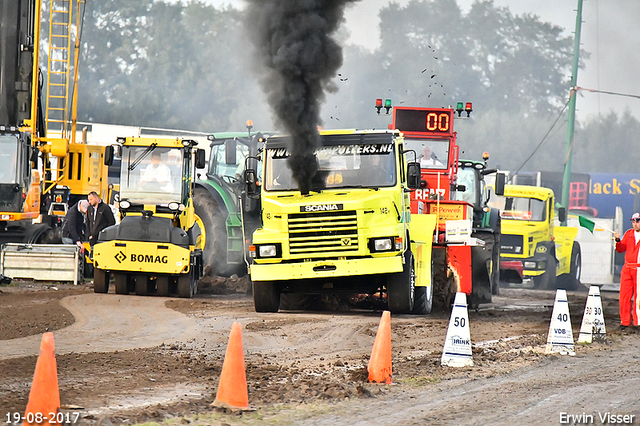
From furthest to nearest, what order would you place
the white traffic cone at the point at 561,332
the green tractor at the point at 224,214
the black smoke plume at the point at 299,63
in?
the green tractor at the point at 224,214
the black smoke plume at the point at 299,63
the white traffic cone at the point at 561,332

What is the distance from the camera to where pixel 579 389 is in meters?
8.66

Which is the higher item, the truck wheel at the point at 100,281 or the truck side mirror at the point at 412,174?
the truck side mirror at the point at 412,174

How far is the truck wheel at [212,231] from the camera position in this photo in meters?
20.2

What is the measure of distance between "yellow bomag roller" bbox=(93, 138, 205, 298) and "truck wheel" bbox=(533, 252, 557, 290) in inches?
482

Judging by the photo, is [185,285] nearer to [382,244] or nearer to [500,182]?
[382,244]

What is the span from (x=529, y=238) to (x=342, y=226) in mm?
14002

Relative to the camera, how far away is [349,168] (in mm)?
14211

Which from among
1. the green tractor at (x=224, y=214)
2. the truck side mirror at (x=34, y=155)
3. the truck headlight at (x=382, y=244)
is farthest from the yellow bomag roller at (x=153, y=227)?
the truck headlight at (x=382, y=244)

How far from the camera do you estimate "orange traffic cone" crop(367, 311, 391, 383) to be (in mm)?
8422

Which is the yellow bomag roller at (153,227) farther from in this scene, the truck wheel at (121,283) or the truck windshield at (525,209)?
the truck windshield at (525,209)

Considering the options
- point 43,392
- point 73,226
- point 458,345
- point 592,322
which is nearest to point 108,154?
point 73,226

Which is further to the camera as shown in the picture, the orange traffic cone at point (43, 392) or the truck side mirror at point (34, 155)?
the truck side mirror at point (34, 155)

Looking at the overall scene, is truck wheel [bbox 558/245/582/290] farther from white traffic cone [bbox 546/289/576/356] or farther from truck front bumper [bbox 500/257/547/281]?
white traffic cone [bbox 546/289/576/356]

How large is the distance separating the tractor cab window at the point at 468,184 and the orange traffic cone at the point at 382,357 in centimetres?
1295
